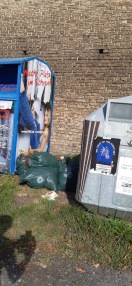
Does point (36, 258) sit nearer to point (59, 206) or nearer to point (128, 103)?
point (59, 206)

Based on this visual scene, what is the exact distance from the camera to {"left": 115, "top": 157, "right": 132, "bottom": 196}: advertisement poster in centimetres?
330

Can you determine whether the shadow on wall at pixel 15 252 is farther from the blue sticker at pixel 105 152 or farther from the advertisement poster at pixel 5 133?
the advertisement poster at pixel 5 133

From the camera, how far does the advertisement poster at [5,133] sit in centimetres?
544

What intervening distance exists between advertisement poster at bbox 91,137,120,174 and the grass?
24.3 inches

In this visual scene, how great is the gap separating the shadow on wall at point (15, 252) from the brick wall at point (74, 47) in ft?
13.3

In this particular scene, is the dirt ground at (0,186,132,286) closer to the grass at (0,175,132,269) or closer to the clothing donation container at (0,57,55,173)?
the grass at (0,175,132,269)

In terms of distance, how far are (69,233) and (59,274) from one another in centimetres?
67

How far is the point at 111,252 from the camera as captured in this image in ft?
9.93

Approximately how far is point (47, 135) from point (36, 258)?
415 cm

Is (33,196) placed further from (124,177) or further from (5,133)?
(124,177)

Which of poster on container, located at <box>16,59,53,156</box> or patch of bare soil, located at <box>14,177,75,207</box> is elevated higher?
poster on container, located at <box>16,59,53,156</box>

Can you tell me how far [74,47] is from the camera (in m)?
7.09

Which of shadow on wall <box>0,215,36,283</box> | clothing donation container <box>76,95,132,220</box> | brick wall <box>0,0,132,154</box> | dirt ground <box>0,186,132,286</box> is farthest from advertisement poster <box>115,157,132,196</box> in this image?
brick wall <box>0,0,132,154</box>

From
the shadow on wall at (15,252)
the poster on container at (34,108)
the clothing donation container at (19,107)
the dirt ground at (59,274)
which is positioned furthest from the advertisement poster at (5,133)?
the dirt ground at (59,274)
